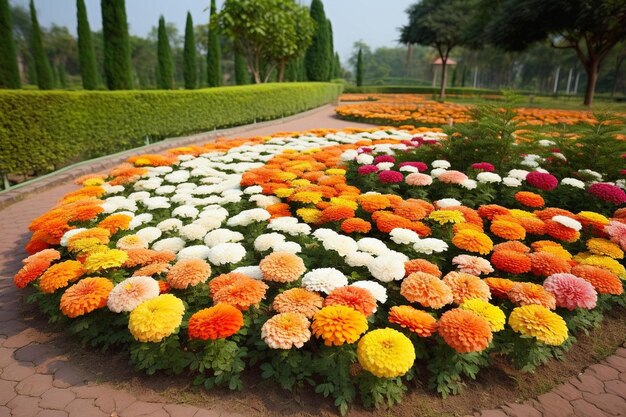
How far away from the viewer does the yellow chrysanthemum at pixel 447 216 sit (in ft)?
11.2

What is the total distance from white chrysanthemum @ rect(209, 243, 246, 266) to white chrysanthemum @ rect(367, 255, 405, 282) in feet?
3.30

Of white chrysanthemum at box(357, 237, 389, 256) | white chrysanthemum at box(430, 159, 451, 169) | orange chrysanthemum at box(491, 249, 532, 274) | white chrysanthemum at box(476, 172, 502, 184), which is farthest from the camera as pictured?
white chrysanthemum at box(430, 159, 451, 169)

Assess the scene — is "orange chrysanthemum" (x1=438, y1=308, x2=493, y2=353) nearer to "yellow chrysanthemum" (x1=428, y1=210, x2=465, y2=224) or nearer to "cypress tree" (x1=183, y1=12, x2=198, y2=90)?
"yellow chrysanthemum" (x1=428, y1=210, x2=465, y2=224)

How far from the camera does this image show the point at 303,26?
22.4m

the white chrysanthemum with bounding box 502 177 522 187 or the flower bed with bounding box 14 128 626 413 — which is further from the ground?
the white chrysanthemum with bounding box 502 177 522 187

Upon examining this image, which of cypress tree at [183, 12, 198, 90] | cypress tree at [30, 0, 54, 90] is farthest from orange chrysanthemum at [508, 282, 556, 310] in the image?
cypress tree at [30, 0, 54, 90]

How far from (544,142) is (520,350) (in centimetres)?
487

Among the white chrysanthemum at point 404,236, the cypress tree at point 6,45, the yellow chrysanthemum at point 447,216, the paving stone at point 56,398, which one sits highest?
the cypress tree at point 6,45

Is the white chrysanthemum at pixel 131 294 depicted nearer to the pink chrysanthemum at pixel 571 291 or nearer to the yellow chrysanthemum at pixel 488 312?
the yellow chrysanthemum at pixel 488 312

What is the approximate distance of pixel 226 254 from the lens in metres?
2.96

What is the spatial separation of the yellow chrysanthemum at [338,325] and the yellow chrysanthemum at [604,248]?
237 cm

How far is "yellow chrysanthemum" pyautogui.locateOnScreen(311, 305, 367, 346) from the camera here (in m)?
Answer: 2.09

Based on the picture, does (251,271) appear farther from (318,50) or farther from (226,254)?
(318,50)

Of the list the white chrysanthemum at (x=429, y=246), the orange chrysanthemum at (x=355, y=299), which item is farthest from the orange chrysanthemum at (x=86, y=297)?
the white chrysanthemum at (x=429, y=246)
